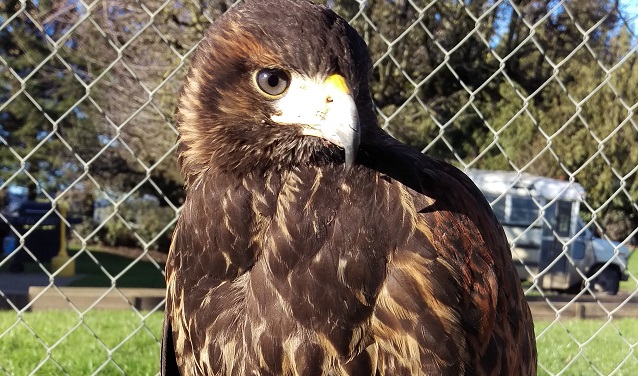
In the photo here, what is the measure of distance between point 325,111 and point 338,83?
6 cm

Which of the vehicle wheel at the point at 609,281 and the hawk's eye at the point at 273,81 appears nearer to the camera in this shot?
the hawk's eye at the point at 273,81

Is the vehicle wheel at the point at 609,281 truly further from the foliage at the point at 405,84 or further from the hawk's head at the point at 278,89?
the hawk's head at the point at 278,89

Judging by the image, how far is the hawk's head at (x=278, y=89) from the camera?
1336 mm

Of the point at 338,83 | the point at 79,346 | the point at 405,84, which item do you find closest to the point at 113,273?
the point at 405,84

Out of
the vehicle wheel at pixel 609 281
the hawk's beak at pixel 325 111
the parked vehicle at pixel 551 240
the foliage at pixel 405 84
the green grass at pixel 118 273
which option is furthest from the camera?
the vehicle wheel at pixel 609 281

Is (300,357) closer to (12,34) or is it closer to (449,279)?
(449,279)

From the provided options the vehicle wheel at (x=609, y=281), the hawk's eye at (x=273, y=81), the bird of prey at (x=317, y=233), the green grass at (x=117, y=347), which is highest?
the hawk's eye at (x=273, y=81)

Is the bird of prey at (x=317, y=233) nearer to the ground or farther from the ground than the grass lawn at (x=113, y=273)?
farther from the ground

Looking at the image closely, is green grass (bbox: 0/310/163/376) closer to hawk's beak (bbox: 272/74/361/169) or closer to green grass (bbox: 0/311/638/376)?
green grass (bbox: 0/311/638/376)

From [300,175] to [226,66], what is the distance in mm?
305

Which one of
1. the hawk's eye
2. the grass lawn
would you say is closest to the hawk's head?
the hawk's eye

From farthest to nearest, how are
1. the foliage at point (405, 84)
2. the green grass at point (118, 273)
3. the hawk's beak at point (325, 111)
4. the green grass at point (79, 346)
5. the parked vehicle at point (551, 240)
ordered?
the parked vehicle at point (551, 240) < the green grass at point (118, 273) < the green grass at point (79, 346) < the foliage at point (405, 84) < the hawk's beak at point (325, 111)

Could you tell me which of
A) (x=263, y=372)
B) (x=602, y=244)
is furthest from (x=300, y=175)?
(x=602, y=244)

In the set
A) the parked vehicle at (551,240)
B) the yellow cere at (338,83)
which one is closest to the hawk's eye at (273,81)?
the yellow cere at (338,83)
